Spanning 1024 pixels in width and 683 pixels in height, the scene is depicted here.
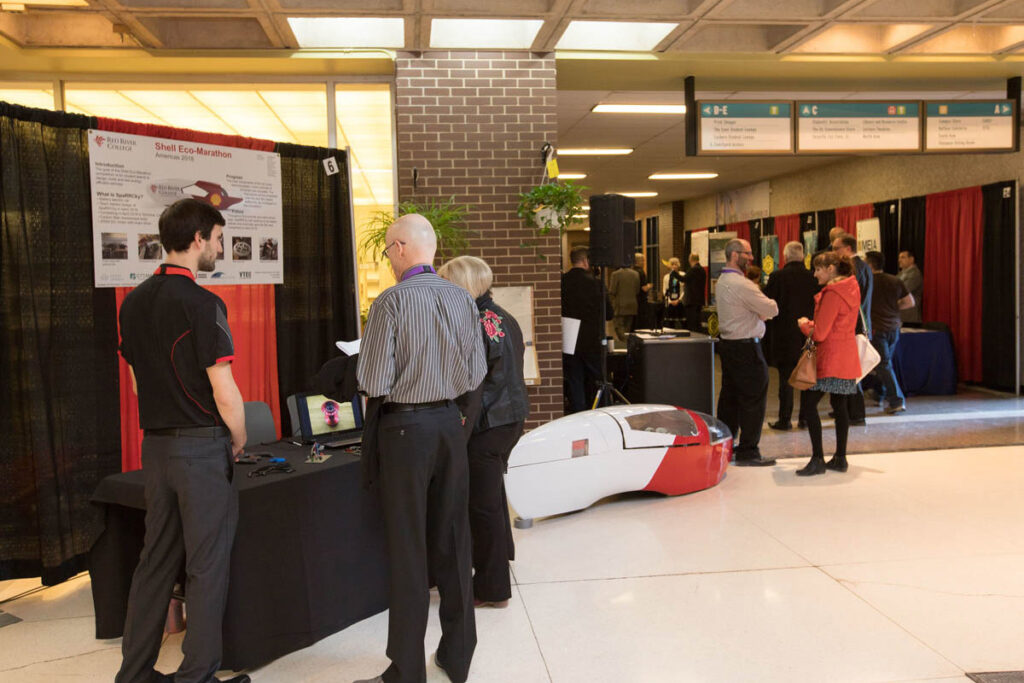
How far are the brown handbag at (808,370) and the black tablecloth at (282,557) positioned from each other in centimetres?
347

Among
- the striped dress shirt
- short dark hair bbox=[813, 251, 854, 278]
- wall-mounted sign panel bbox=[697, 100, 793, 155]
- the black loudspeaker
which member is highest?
wall-mounted sign panel bbox=[697, 100, 793, 155]

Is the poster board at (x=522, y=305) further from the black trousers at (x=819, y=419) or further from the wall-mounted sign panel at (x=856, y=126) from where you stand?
the wall-mounted sign panel at (x=856, y=126)

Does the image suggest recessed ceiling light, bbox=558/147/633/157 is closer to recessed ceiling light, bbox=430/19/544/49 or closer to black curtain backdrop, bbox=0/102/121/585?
recessed ceiling light, bbox=430/19/544/49

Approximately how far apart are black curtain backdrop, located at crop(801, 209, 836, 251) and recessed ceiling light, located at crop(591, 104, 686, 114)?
4924mm

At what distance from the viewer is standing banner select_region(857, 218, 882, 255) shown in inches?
438

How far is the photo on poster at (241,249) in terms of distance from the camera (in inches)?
180

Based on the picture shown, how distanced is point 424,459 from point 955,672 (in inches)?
84.0

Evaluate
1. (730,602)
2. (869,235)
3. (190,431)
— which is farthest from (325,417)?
(869,235)

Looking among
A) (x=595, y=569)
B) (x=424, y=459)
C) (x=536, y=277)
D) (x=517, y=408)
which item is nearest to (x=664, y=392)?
(x=536, y=277)

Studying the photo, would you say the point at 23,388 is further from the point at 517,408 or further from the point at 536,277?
the point at 536,277

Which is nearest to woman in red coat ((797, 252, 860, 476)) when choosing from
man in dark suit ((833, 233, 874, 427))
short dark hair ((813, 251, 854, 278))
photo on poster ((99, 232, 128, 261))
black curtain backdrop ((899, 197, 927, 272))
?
short dark hair ((813, 251, 854, 278))

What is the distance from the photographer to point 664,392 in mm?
7523

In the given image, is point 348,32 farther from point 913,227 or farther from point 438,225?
point 913,227

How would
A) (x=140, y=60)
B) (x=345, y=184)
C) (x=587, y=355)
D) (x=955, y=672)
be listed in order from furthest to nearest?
(x=587, y=355) < (x=140, y=60) < (x=345, y=184) < (x=955, y=672)
